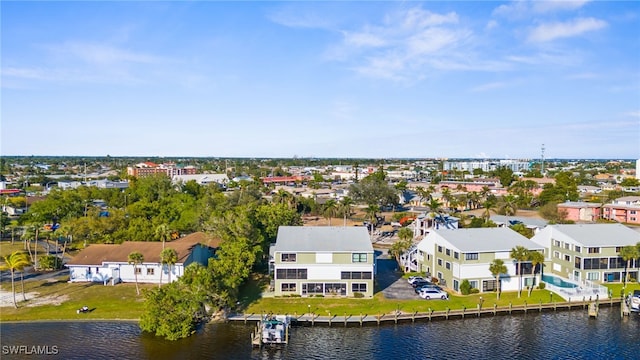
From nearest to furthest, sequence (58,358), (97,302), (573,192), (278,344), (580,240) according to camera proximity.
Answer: (58,358) < (278,344) < (97,302) < (580,240) < (573,192)

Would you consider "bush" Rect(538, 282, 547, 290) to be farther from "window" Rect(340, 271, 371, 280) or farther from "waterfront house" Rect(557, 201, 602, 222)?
"waterfront house" Rect(557, 201, 602, 222)

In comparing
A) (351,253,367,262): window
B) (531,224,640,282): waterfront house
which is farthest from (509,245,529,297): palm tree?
(351,253,367,262): window

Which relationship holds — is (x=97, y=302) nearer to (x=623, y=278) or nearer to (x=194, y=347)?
(x=194, y=347)

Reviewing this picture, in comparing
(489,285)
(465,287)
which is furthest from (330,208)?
(465,287)

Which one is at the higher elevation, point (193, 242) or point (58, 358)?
point (193, 242)

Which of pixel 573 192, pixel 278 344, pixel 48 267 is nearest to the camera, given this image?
pixel 278 344

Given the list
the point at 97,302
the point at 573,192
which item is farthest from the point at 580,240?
the point at 573,192

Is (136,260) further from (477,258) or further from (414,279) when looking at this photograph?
(477,258)
